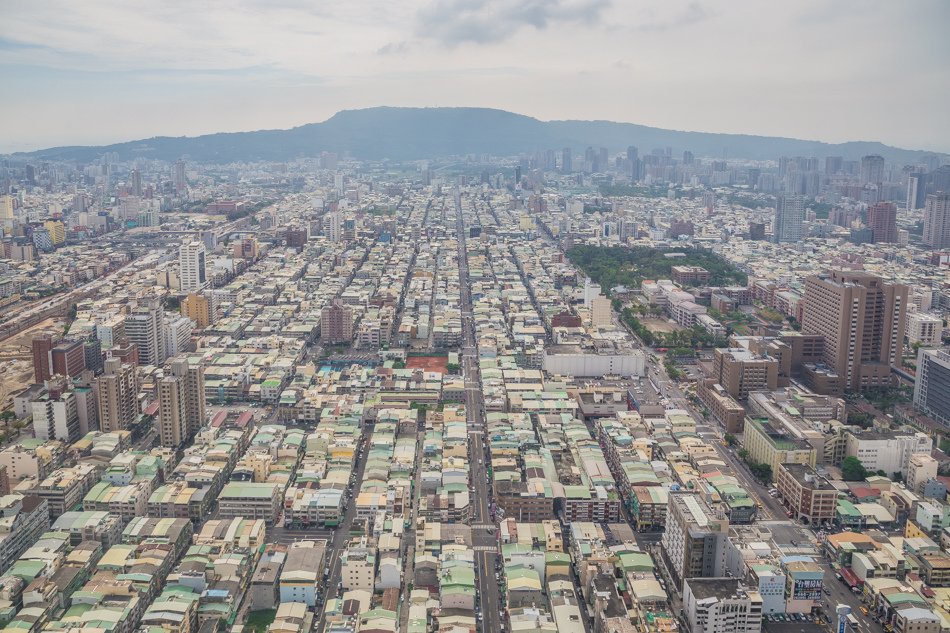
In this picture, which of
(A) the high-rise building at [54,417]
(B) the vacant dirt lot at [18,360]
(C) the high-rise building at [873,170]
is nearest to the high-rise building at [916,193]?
(C) the high-rise building at [873,170]

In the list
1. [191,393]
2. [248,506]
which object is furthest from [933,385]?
[191,393]

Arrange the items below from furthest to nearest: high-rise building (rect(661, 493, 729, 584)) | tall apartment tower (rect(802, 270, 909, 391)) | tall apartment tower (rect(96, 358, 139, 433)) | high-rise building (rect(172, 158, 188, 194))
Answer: high-rise building (rect(172, 158, 188, 194)), tall apartment tower (rect(802, 270, 909, 391)), tall apartment tower (rect(96, 358, 139, 433)), high-rise building (rect(661, 493, 729, 584))

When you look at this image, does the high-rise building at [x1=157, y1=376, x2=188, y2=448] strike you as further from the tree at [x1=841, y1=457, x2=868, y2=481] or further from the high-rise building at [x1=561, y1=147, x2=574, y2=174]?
the high-rise building at [x1=561, y1=147, x2=574, y2=174]

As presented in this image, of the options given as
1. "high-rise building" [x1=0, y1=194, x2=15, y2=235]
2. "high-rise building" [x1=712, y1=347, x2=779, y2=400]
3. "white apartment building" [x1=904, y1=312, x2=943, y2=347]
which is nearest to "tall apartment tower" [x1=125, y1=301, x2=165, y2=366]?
"high-rise building" [x1=712, y1=347, x2=779, y2=400]

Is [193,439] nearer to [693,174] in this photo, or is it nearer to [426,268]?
[426,268]

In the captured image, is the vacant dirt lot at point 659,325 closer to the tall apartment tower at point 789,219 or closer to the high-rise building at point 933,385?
the high-rise building at point 933,385

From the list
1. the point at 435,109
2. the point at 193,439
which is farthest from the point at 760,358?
the point at 435,109
